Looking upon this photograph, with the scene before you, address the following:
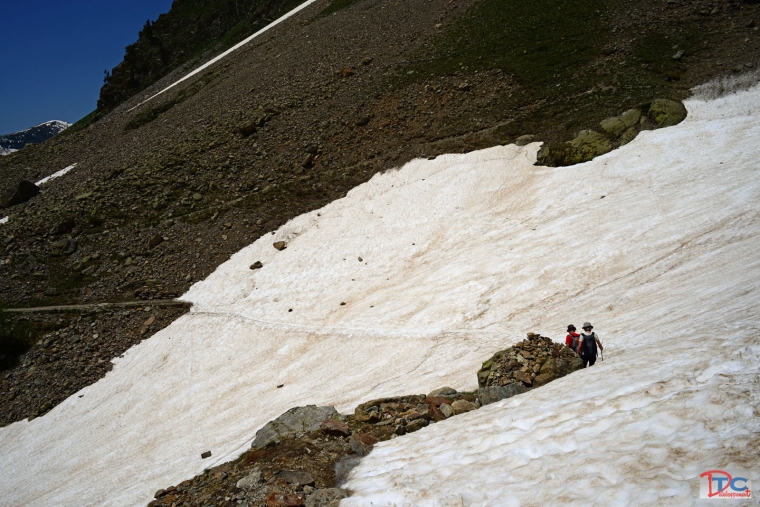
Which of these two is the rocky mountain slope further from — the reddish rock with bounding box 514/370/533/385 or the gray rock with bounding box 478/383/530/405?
the gray rock with bounding box 478/383/530/405

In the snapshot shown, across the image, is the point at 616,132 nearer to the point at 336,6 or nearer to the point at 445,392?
the point at 445,392

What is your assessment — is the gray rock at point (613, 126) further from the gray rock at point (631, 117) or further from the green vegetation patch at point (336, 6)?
the green vegetation patch at point (336, 6)

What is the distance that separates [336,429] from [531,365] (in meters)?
5.75

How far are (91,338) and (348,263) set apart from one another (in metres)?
15.9

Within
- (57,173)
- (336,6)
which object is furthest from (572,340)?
(336,6)

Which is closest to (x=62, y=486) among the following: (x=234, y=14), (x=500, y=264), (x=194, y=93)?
(x=500, y=264)

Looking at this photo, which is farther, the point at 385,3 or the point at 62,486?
the point at 385,3

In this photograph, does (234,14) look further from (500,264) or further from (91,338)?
(500,264)

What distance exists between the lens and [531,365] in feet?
44.4

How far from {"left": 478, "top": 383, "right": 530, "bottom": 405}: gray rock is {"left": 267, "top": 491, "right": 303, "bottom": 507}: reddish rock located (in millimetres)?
5720

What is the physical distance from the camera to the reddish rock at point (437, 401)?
13195mm

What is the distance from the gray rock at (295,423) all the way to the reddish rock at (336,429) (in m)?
0.85

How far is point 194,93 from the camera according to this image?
5916cm

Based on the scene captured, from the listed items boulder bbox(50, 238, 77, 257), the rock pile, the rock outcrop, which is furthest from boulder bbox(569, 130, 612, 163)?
boulder bbox(50, 238, 77, 257)
